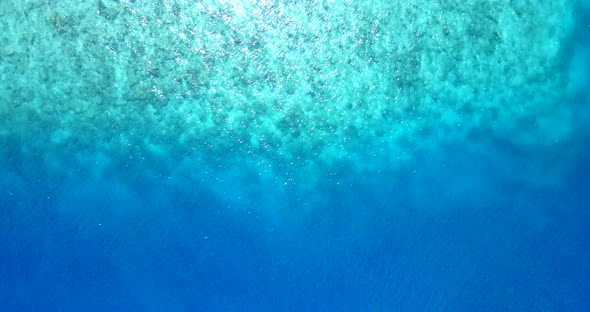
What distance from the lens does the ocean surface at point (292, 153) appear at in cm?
331

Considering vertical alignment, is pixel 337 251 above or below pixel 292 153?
below

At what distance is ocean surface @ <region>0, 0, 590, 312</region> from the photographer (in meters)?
3.31

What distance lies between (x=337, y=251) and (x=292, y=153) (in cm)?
65

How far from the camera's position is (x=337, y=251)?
10.9 ft

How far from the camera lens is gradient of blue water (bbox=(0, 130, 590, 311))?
3309 mm

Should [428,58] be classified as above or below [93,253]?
above

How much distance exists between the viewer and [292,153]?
3352mm

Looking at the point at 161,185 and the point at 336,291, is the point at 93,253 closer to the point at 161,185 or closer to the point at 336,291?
the point at 161,185

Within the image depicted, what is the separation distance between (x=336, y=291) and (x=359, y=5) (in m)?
1.74

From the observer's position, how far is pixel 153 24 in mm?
3303

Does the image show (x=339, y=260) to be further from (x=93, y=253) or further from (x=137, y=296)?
(x=93, y=253)

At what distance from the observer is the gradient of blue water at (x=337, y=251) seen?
3.31 metres

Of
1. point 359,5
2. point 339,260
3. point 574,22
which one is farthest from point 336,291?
point 574,22

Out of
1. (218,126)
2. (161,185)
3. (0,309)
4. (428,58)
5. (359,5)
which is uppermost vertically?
(359,5)
